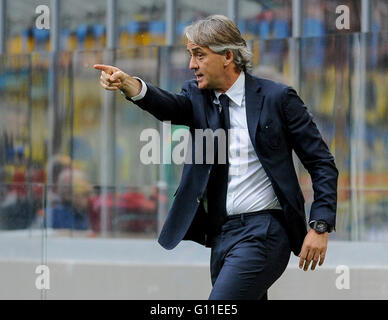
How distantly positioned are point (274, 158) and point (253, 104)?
0.82 ft

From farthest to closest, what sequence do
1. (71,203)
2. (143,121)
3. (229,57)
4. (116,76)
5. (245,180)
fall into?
(71,203) < (143,121) < (229,57) < (245,180) < (116,76)

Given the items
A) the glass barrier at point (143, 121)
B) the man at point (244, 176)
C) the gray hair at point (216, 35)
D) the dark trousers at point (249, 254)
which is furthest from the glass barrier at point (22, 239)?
the gray hair at point (216, 35)

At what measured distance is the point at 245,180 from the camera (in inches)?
163

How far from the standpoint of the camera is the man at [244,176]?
13.5 ft

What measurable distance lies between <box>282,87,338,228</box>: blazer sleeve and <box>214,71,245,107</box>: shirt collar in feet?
0.62

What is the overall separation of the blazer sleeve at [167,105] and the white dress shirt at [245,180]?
0.04 m

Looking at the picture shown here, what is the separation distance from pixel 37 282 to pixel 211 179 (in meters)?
4.47

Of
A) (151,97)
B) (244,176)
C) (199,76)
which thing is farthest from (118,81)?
(244,176)

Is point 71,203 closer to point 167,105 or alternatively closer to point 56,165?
point 56,165

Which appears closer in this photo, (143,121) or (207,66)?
(207,66)

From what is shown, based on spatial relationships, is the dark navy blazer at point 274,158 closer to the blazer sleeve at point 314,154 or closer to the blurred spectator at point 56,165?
the blazer sleeve at point 314,154

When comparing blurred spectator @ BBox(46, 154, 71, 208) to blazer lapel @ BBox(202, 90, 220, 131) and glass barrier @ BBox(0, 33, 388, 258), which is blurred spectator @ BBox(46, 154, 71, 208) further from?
blazer lapel @ BBox(202, 90, 220, 131)

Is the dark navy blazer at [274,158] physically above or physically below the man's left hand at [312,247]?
above

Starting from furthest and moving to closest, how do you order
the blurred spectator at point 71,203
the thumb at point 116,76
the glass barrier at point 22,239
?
1. the blurred spectator at point 71,203
2. the glass barrier at point 22,239
3. the thumb at point 116,76
